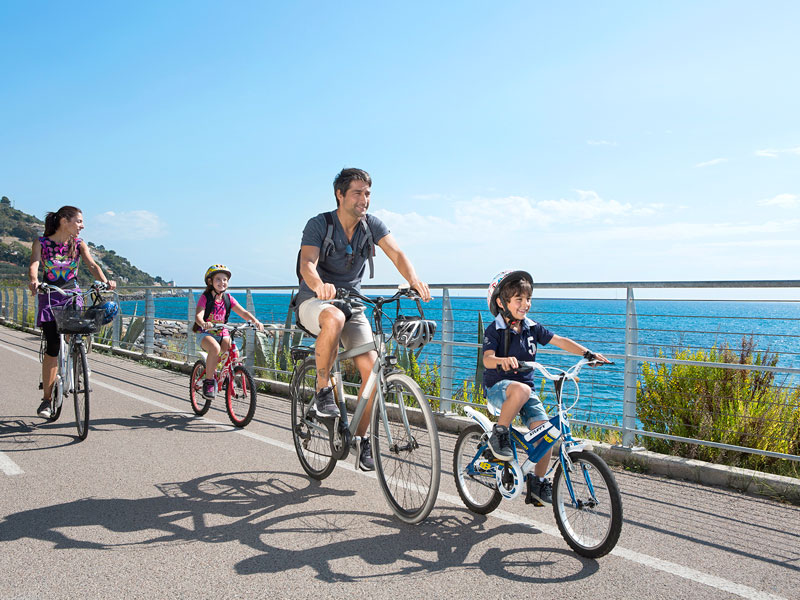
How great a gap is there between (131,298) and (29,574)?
12.3 metres

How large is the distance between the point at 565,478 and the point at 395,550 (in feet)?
3.33

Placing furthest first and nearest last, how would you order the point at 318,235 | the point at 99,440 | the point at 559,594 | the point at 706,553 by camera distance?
the point at 99,440
the point at 318,235
the point at 706,553
the point at 559,594

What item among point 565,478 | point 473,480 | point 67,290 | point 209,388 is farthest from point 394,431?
point 67,290

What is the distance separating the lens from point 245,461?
18.2 feet

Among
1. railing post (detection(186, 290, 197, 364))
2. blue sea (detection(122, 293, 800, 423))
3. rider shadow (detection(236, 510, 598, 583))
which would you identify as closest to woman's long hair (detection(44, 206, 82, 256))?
blue sea (detection(122, 293, 800, 423))

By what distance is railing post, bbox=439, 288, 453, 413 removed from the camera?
7.31 metres

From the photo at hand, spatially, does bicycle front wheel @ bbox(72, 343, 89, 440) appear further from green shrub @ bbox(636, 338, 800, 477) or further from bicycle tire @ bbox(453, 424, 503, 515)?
green shrub @ bbox(636, 338, 800, 477)

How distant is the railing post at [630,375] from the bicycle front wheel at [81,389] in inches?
189

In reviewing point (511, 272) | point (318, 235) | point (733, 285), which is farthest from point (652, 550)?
point (318, 235)

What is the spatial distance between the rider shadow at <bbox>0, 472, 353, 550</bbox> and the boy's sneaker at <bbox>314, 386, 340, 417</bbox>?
0.59 metres

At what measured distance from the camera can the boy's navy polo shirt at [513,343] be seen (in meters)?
4.15

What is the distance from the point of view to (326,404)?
4621mm

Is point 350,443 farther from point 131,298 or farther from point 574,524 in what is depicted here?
point 131,298

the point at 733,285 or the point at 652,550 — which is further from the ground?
the point at 733,285
